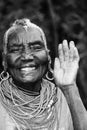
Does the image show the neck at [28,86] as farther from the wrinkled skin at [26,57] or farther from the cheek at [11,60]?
the cheek at [11,60]

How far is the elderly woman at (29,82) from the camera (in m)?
5.75

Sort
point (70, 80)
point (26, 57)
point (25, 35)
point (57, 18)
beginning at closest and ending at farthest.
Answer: point (70, 80)
point (26, 57)
point (25, 35)
point (57, 18)

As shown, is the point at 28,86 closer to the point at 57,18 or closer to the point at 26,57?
the point at 26,57

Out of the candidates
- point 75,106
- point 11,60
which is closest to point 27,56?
point 11,60

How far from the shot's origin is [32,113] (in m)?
5.91

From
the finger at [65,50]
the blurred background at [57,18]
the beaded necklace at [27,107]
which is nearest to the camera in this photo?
the finger at [65,50]

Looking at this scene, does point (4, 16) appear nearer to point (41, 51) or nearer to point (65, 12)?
point (65, 12)

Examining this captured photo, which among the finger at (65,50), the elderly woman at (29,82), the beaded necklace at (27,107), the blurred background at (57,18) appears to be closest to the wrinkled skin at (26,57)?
the elderly woman at (29,82)

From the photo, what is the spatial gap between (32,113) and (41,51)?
58cm

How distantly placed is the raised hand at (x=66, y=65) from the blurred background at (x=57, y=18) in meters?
4.71

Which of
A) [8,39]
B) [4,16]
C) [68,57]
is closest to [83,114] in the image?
[68,57]

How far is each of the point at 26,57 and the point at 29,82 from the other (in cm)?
25

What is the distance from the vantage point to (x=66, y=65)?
5.65 meters

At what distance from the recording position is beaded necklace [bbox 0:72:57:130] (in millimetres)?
5871
